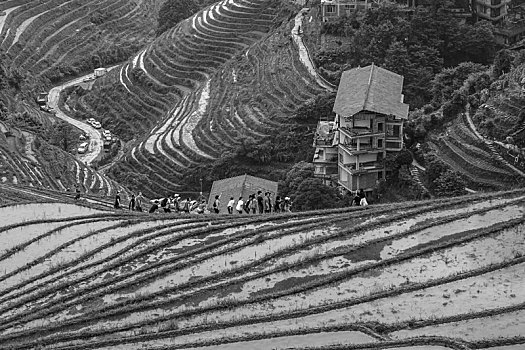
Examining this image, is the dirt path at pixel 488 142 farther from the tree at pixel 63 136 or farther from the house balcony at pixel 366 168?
the tree at pixel 63 136

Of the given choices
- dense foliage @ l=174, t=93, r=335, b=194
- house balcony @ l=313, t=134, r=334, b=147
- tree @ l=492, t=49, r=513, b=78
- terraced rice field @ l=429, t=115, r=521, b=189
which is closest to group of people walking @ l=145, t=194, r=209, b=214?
terraced rice field @ l=429, t=115, r=521, b=189

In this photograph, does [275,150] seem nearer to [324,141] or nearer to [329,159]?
[324,141]

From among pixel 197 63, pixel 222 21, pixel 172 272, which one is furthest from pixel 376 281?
pixel 222 21

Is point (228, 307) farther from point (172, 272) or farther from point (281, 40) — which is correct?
point (281, 40)

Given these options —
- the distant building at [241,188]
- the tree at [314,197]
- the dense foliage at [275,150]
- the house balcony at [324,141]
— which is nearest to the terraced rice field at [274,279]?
the tree at [314,197]

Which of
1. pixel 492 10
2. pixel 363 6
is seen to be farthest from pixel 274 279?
pixel 363 6
